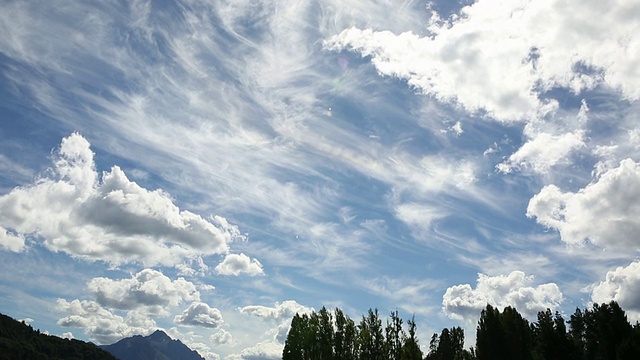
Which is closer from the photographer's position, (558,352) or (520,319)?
(558,352)

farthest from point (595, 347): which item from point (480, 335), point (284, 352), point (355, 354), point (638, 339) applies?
point (284, 352)

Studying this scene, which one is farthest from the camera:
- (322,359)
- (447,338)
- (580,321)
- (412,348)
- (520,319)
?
(447,338)

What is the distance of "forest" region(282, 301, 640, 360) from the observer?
174 ft

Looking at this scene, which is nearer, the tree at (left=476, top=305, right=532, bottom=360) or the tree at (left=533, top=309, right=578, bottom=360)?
the tree at (left=533, top=309, right=578, bottom=360)

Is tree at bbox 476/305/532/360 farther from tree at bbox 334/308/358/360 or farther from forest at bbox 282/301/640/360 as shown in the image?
tree at bbox 334/308/358/360

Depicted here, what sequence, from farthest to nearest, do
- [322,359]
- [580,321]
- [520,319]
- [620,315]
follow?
[580,321] < [520,319] < [620,315] < [322,359]

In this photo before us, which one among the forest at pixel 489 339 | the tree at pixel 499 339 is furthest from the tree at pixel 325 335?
the tree at pixel 499 339

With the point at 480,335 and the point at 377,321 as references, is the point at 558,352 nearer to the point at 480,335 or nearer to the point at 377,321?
the point at 480,335

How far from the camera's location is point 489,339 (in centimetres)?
7256

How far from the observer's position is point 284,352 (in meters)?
65.3

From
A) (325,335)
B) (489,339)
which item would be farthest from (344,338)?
(489,339)

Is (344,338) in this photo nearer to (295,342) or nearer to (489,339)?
(295,342)

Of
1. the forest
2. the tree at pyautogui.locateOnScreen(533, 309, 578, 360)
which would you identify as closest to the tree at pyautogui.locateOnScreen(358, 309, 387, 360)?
the forest

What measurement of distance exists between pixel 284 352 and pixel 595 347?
187 feet
